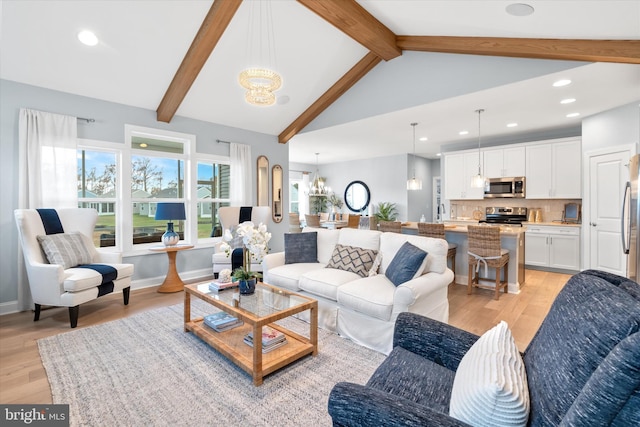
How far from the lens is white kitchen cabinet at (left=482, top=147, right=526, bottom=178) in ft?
19.3

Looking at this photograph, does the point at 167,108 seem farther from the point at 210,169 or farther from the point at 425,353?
the point at 425,353

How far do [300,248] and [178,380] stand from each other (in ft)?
6.24

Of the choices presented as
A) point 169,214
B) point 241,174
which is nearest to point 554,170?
point 241,174

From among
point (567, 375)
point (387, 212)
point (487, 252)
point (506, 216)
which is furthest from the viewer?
point (387, 212)

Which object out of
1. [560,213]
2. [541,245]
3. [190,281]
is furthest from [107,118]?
[560,213]

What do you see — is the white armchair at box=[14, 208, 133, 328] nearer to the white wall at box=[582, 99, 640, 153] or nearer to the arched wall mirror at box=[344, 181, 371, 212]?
the white wall at box=[582, 99, 640, 153]

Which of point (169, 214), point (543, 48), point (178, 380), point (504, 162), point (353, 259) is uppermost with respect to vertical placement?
point (543, 48)

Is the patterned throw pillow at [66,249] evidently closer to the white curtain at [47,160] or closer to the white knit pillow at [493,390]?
the white curtain at [47,160]

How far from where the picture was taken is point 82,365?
2342 millimetres

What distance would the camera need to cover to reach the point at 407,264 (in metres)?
2.67

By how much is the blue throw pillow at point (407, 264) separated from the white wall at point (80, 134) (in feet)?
12.0

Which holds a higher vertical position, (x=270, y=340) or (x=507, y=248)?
(x=507, y=248)

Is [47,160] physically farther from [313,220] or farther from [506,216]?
[506,216]

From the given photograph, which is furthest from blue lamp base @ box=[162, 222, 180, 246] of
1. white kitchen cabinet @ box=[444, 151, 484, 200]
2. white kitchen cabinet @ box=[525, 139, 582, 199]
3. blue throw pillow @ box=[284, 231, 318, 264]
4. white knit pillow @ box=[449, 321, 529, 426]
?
white kitchen cabinet @ box=[525, 139, 582, 199]
